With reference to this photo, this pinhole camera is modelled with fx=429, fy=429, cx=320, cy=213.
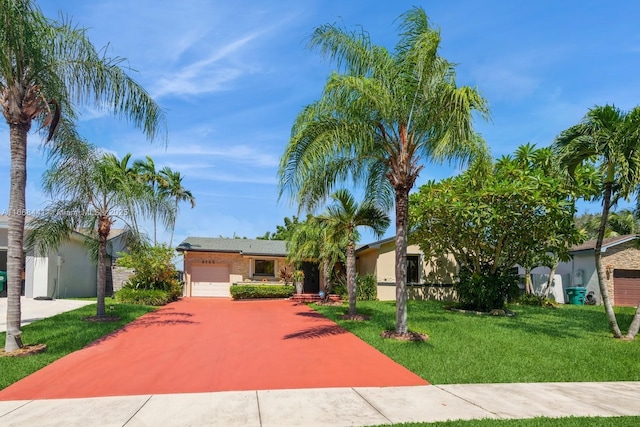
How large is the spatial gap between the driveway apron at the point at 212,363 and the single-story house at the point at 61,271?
7.80 metres

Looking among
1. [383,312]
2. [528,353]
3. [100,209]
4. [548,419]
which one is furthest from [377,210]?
[548,419]

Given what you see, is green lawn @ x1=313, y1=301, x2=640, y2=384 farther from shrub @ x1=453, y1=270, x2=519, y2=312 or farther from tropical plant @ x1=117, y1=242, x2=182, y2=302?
tropical plant @ x1=117, y1=242, x2=182, y2=302

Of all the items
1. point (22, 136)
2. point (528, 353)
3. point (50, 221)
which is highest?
point (22, 136)

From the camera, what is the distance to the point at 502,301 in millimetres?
17000

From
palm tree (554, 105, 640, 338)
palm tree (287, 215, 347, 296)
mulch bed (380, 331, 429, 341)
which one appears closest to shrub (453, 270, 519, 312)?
palm tree (554, 105, 640, 338)

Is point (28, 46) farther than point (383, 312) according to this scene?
No

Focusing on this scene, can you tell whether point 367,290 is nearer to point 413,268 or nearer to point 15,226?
point 413,268

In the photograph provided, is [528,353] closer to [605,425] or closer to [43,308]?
[605,425]

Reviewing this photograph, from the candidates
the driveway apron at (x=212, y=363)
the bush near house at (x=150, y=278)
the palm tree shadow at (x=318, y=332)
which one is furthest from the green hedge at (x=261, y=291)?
the palm tree shadow at (x=318, y=332)

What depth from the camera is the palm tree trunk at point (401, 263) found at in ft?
36.4

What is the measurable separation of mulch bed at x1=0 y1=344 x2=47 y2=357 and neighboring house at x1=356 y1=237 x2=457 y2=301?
16.1 metres

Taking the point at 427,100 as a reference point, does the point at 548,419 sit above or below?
below

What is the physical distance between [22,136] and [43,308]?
31.7ft

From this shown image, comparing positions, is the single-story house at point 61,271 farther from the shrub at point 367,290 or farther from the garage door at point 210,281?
the shrub at point 367,290
